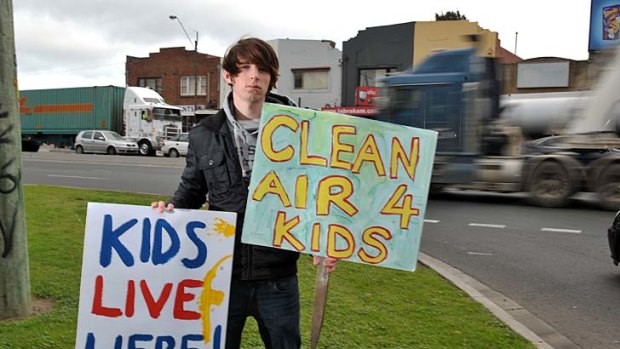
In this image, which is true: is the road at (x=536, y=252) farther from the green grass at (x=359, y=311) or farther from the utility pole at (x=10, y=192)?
the utility pole at (x=10, y=192)

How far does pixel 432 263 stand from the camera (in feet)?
22.6

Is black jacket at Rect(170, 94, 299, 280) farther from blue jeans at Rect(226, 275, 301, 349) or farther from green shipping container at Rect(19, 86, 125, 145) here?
green shipping container at Rect(19, 86, 125, 145)

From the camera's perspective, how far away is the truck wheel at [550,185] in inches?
485

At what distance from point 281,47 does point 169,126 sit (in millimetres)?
8084

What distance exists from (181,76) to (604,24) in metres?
31.5

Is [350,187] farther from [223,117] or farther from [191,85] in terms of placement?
[191,85]

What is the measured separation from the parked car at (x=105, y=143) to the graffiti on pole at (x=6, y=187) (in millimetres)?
27643

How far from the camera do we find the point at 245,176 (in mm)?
2441

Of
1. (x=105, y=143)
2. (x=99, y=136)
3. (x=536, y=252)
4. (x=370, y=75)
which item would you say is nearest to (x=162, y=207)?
(x=536, y=252)

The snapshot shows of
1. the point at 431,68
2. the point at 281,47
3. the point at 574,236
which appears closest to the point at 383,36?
the point at 281,47

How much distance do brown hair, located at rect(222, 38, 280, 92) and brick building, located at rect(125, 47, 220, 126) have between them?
34785mm

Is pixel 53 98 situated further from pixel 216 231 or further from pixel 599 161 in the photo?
pixel 216 231

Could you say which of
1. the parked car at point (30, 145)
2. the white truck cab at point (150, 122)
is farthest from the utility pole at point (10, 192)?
the parked car at point (30, 145)

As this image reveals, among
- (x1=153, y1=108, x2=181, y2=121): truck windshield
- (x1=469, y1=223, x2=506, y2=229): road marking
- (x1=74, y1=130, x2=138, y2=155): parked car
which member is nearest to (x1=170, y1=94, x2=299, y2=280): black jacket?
(x1=469, y1=223, x2=506, y2=229): road marking
